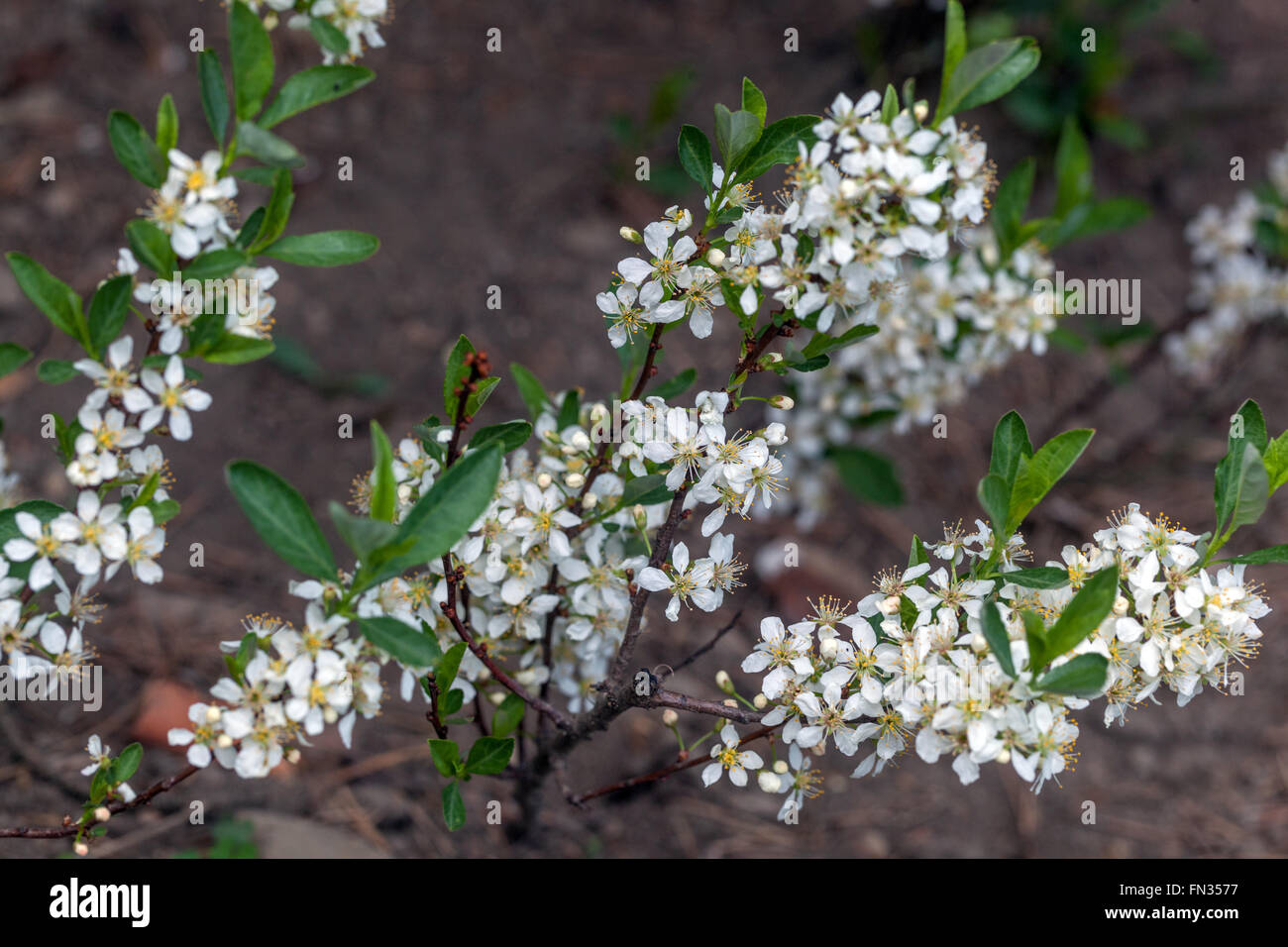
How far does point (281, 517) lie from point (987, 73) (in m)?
1.29

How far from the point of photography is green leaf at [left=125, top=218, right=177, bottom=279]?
1.48m

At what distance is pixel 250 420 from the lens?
3.38m

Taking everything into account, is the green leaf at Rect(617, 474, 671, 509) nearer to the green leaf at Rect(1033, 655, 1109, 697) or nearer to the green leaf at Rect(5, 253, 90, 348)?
the green leaf at Rect(1033, 655, 1109, 697)

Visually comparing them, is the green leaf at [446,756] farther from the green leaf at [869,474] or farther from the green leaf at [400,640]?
the green leaf at [869,474]

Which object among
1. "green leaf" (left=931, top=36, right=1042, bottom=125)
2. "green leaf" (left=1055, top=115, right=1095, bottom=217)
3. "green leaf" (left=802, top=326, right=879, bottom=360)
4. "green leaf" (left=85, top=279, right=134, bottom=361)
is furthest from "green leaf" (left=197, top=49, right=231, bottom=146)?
"green leaf" (left=1055, top=115, right=1095, bottom=217)

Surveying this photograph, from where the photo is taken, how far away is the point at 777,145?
1617mm

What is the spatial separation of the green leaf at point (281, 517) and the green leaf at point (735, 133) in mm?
858

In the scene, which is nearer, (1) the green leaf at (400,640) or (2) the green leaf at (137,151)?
(1) the green leaf at (400,640)

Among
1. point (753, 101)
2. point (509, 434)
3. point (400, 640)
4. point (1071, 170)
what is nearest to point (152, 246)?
point (509, 434)

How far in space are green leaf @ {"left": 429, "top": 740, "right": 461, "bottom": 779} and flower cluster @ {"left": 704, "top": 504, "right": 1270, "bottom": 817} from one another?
46 cm

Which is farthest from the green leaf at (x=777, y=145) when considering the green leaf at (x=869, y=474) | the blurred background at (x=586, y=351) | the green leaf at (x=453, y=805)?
the blurred background at (x=586, y=351)

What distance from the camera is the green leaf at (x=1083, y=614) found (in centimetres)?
135

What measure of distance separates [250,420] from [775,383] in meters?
1.83
